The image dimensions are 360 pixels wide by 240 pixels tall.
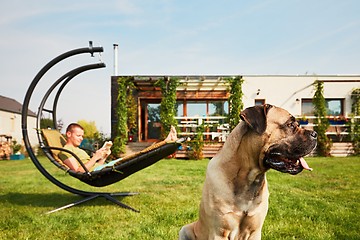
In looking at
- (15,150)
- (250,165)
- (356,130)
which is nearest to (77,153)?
(250,165)

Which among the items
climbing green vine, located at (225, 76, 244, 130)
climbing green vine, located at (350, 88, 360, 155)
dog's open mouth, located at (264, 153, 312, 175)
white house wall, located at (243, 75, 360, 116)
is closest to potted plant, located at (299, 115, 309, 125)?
white house wall, located at (243, 75, 360, 116)

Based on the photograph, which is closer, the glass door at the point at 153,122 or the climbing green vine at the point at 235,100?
the climbing green vine at the point at 235,100

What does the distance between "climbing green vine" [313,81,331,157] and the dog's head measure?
516 inches

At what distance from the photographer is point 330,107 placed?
56.3 ft

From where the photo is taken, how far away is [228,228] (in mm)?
1984

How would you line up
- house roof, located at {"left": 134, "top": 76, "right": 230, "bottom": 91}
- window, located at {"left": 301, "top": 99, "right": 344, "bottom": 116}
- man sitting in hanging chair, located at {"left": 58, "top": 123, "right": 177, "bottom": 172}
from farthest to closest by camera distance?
1. window, located at {"left": 301, "top": 99, "right": 344, "bottom": 116}
2. house roof, located at {"left": 134, "top": 76, "right": 230, "bottom": 91}
3. man sitting in hanging chair, located at {"left": 58, "top": 123, "right": 177, "bottom": 172}

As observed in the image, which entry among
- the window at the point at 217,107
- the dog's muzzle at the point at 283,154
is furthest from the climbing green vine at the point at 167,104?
the dog's muzzle at the point at 283,154

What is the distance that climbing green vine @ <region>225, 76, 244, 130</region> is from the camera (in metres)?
14.1

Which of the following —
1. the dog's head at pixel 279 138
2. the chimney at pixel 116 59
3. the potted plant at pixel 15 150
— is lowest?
the potted plant at pixel 15 150

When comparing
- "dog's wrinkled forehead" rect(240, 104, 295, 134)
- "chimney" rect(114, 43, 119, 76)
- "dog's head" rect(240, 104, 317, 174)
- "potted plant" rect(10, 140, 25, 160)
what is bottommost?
Result: "potted plant" rect(10, 140, 25, 160)

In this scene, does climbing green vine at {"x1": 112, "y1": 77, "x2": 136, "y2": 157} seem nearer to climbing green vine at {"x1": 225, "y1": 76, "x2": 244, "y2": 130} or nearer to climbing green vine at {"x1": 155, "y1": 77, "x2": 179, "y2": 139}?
climbing green vine at {"x1": 155, "y1": 77, "x2": 179, "y2": 139}

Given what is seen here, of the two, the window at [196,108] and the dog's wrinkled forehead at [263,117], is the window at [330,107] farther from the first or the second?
the dog's wrinkled forehead at [263,117]

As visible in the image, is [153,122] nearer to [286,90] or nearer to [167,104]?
[167,104]

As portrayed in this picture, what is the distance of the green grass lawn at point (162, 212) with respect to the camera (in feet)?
10.9
